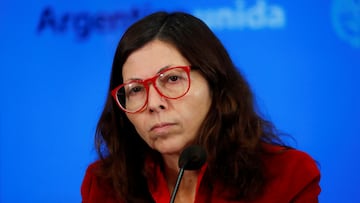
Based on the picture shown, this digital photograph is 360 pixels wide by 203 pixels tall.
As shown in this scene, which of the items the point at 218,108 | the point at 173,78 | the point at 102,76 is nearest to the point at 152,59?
the point at 173,78

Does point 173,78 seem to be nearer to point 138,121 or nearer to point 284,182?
point 138,121

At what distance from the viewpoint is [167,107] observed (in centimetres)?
96

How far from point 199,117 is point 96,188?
1.10 feet

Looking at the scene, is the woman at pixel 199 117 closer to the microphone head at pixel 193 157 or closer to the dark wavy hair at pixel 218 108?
the dark wavy hair at pixel 218 108

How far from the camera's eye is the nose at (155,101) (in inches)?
37.7

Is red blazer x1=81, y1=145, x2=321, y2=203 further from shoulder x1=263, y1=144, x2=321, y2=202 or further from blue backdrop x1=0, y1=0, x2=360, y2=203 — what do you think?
blue backdrop x1=0, y1=0, x2=360, y2=203

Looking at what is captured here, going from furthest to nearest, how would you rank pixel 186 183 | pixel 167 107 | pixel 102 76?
pixel 102 76 → pixel 186 183 → pixel 167 107

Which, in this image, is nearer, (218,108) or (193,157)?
(193,157)

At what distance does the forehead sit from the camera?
98 cm

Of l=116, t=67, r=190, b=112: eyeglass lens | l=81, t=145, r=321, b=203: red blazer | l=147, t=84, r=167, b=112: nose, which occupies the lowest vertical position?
l=81, t=145, r=321, b=203: red blazer

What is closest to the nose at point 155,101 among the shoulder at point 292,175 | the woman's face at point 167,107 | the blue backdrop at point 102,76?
the woman's face at point 167,107

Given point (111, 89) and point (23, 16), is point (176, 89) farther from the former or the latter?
point (23, 16)

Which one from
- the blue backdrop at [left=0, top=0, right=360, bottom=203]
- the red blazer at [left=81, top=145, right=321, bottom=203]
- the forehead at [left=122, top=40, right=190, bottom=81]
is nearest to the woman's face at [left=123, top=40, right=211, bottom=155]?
the forehead at [left=122, top=40, right=190, bottom=81]

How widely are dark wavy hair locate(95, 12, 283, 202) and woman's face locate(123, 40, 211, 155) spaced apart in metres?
0.02
